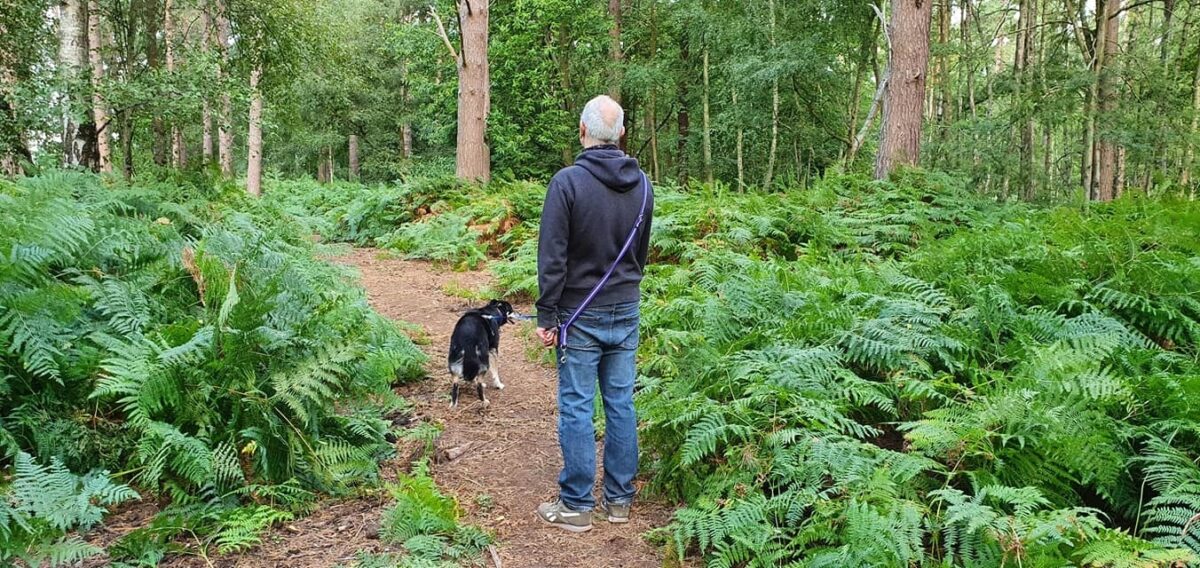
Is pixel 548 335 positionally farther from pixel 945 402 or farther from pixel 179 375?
pixel 945 402

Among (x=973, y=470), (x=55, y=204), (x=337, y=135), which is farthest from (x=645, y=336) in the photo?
(x=337, y=135)

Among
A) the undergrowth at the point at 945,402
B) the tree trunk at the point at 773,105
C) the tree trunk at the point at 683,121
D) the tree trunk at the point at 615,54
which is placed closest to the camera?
the undergrowth at the point at 945,402

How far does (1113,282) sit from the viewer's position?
484 cm

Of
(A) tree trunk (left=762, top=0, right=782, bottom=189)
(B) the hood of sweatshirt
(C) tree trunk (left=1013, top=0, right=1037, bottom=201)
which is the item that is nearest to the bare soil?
(B) the hood of sweatshirt

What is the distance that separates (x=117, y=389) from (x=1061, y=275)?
6312mm

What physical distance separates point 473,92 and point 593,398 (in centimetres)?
1211

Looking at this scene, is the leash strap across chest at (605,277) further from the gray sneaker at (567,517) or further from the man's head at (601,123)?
the gray sneaker at (567,517)

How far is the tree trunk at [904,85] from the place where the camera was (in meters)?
9.95

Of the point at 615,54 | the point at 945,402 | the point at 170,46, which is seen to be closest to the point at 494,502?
the point at 945,402

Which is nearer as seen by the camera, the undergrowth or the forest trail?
the undergrowth

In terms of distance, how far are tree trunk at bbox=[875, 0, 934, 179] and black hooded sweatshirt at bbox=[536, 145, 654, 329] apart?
8.01 metres

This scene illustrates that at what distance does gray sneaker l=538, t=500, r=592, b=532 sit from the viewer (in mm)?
3658

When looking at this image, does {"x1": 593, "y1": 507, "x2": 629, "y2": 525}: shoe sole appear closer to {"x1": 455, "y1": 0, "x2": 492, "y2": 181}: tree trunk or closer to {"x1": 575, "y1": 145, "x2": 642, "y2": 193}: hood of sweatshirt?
{"x1": 575, "y1": 145, "x2": 642, "y2": 193}: hood of sweatshirt

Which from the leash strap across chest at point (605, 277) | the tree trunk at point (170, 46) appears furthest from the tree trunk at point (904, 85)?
the tree trunk at point (170, 46)
